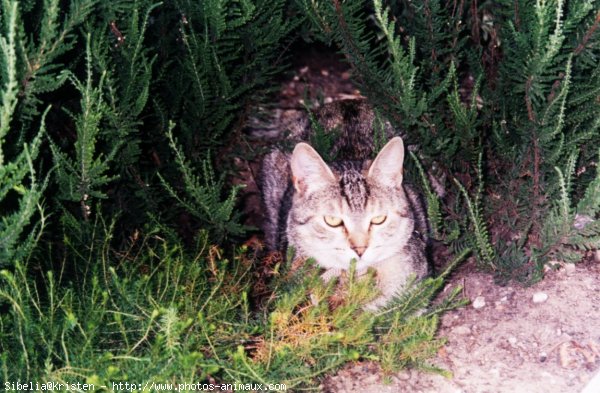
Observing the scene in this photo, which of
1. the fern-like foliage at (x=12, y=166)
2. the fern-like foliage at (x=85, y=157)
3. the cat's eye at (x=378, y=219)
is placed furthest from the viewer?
the cat's eye at (x=378, y=219)

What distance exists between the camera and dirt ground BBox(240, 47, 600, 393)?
3.23m

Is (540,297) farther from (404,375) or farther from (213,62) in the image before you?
(213,62)

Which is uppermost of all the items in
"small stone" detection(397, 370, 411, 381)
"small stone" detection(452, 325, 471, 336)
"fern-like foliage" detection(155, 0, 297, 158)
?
"fern-like foliage" detection(155, 0, 297, 158)

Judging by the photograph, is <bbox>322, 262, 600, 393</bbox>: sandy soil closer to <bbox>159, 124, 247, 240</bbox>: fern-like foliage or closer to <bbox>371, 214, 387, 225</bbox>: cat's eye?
<bbox>371, 214, 387, 225</bbox>: cat's eye

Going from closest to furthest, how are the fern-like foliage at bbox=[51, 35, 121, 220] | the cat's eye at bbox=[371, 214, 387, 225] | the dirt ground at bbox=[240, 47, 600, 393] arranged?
the fern-like foliage at bbox=[51, 35, 121, 220]
the dirt ground at bbox=[240, 47, 600, 393]
the cat's eye at bbox=[371, 214, 387, 225]

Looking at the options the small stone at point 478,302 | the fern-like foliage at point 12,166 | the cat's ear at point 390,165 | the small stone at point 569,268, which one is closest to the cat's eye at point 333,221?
the cat's ear at point 390,165

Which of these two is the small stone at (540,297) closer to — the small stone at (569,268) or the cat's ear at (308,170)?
the small stone at (569,268)

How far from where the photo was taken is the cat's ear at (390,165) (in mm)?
3539

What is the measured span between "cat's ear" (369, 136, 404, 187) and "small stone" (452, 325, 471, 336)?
0.80m

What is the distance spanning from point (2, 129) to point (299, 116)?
2628 mm

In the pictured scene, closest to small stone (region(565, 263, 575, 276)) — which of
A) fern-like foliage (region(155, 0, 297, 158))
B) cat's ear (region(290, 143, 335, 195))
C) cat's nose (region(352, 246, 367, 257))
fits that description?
cat's nose (region(352, 246, 367, 257))

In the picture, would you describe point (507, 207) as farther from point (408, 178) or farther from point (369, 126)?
point (369, 126)

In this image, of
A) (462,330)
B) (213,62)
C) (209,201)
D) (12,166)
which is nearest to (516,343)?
(462,330)

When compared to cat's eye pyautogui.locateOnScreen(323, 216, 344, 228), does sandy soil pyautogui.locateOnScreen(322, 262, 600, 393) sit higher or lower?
lower
